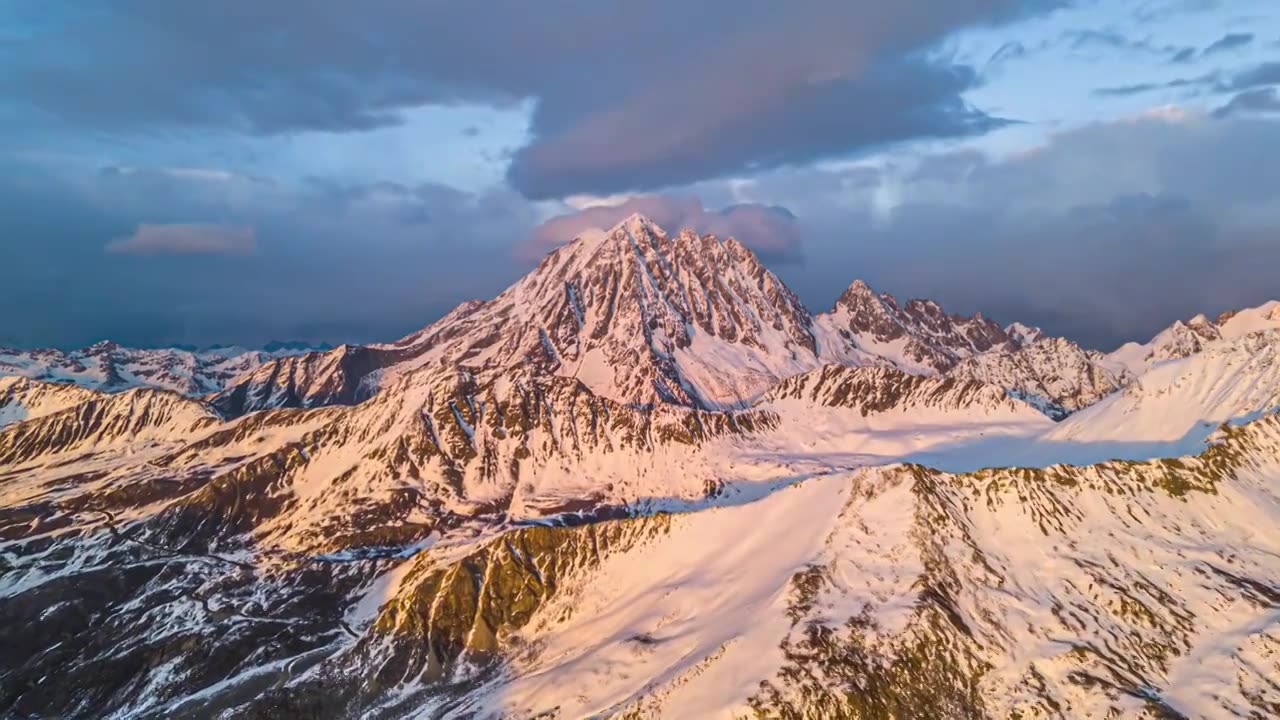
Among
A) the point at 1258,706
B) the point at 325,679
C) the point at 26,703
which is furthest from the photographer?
the point at 26,703

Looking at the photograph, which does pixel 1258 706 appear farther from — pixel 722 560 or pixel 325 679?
pixel 325 679

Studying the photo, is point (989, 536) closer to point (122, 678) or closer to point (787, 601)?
point (787, 601)

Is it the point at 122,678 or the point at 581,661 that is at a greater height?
the point at 581,661

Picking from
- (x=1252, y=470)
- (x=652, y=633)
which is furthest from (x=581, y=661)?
(x=1252, y=470)

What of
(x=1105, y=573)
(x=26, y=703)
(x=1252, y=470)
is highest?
(x=1252, y=470)

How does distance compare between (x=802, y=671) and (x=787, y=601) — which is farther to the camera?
(x=787, y=601)

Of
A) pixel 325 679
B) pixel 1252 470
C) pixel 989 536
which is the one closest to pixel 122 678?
pixel 325 679

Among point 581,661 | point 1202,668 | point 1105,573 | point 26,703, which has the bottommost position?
point 26,703

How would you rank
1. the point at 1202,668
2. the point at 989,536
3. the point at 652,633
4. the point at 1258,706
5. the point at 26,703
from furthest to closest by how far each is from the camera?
the point at 26,703
the point at 652,633
the point at 989,536
the point at 1202,668
the point at 1258,706

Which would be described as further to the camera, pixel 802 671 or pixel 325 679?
pixel 325 679
